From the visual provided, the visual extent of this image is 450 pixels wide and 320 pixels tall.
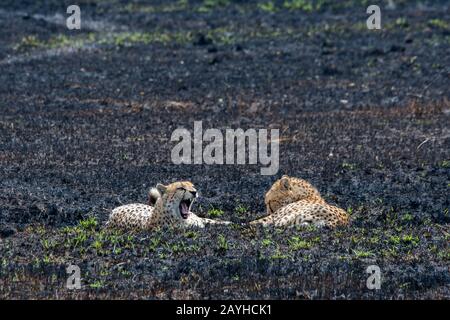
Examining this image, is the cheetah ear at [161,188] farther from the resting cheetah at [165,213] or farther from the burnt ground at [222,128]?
the burnt ground at [222,128]

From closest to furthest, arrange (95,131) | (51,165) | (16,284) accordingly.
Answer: (16,284) < (51,165) < (95,131)

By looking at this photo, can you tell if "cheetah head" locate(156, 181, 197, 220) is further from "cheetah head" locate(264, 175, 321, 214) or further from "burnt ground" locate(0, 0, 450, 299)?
"cheetah head" locate(264, 175, 321, 214)

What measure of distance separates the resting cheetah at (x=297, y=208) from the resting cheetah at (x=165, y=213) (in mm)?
754

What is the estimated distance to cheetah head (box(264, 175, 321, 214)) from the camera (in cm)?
1528

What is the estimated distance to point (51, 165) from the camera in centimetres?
1836

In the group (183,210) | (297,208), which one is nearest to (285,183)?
(297,208)

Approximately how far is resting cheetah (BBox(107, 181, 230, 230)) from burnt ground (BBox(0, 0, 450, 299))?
38 centimetres

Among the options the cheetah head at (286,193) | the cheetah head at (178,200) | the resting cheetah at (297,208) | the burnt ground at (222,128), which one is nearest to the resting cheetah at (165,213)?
the cheetah head at (178,200)

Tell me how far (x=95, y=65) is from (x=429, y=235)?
16991mm

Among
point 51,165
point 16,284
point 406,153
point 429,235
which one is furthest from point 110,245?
point 406,153

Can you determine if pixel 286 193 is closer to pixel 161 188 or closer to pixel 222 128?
pixel 161 188

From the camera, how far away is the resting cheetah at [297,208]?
14187 mm

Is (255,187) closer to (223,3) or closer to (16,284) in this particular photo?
(16,284)

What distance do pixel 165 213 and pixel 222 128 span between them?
8.36 meters
